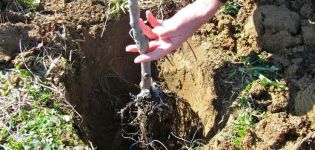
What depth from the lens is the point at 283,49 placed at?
103 inches

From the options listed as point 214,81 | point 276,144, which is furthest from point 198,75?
point 276,144

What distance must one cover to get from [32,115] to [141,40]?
0.58m

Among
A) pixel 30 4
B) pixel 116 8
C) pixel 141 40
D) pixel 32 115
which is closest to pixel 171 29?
pixel 141 40

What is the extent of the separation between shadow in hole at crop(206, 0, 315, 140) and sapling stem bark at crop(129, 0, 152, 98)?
0.34m

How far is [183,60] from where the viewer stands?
2.85m

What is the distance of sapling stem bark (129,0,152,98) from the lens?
2.27 metres

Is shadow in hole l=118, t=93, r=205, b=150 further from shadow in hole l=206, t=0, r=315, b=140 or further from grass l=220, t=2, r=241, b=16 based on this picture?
grass l=220, t=2, r=241, b=16

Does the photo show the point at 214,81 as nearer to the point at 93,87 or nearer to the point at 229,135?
the point at 229,135

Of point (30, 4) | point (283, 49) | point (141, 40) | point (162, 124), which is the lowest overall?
point (162, 124)

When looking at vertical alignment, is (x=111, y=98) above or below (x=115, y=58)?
below

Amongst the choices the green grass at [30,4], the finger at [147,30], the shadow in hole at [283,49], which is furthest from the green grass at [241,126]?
the green grass at [30,4]

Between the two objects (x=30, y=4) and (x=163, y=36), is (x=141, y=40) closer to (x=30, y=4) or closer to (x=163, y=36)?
(x=163, y=36)

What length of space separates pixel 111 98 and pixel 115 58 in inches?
8.6

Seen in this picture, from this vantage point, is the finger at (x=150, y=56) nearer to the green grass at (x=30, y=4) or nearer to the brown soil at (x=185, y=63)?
the brown soil at (x=185, y=63)
